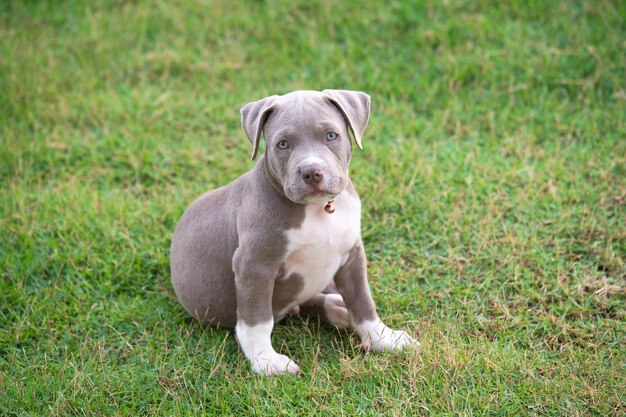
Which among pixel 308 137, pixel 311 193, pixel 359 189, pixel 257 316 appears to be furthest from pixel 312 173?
pixel 359 189

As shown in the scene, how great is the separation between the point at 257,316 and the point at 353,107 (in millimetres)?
1395

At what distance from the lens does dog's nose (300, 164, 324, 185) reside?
4133mm

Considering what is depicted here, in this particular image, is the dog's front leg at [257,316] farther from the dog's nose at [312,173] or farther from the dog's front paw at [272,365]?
the dog's nose at [312,173]

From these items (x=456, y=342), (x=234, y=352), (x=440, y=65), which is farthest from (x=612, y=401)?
(x=440, y=65)

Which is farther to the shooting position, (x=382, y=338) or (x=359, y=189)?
(x=359, y=189)

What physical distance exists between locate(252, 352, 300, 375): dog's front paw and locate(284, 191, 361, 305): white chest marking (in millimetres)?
421

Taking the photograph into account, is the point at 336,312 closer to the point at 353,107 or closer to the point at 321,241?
the point at 321,241

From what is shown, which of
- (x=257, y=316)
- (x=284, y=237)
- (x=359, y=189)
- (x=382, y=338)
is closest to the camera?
(x=284, y=237)

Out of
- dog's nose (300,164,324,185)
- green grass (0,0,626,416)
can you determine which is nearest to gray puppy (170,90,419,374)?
dog's nose (300,164,324,185)

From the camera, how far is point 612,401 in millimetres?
4227

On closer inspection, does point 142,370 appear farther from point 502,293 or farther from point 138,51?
point 138,51

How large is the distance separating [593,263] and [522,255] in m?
0.50

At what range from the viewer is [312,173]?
4.13m

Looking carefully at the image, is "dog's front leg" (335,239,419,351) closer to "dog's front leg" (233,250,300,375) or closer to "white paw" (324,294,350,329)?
"white paw" (324,294,350,329)
